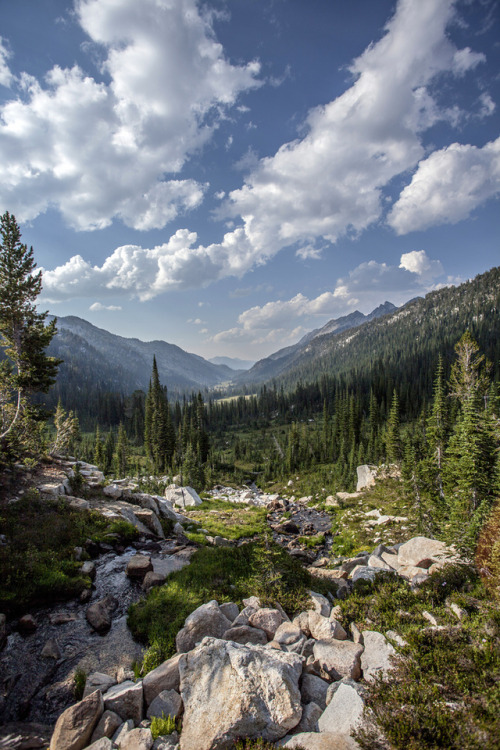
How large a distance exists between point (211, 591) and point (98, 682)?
520 cm

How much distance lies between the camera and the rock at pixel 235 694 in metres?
6.65

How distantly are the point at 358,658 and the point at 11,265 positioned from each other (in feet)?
109

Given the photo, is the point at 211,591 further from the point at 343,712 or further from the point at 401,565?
the point at 401,565

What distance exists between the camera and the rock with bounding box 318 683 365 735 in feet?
21.6

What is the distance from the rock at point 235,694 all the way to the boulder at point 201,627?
1523 millimetres

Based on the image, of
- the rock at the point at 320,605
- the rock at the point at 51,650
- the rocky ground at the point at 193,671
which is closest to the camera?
the rocky ground at the point at 193,671

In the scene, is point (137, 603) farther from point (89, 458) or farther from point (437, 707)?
point (89, 458)

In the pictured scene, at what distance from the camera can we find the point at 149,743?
21.6 ft

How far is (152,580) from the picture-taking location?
14805 millimetres

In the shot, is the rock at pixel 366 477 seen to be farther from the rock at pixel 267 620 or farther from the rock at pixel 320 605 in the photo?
the rock at pixel 267 620

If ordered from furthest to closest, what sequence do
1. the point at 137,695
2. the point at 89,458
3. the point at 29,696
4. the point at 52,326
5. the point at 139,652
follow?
the point at 89,458, the point at 52,326, the point at 139,652, the point at 29,696, the point at 137,695

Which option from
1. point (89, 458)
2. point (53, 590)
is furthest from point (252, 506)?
point (89, 458)

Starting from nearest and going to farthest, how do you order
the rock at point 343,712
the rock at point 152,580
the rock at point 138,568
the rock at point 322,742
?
1. the rock at point 322,742
2. the rock at point 343,712
3. the rock at point 152,580
4. the rock at point 138,568

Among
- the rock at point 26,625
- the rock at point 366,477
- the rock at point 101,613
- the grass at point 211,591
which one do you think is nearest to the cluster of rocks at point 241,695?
the grass at point 211,591
